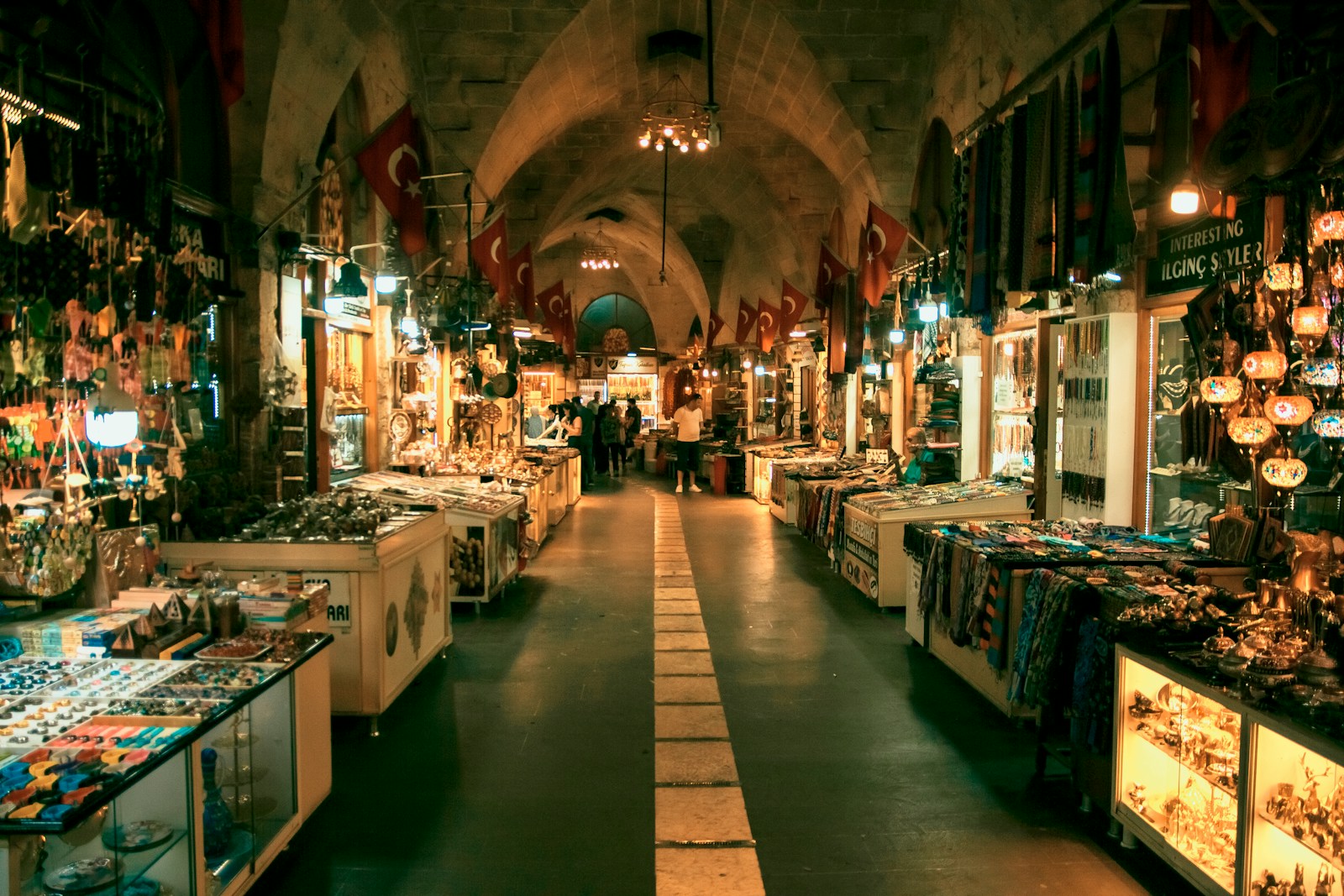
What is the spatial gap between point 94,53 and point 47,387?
1403mm

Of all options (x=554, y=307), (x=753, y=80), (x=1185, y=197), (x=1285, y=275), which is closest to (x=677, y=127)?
(x=753, y=80)

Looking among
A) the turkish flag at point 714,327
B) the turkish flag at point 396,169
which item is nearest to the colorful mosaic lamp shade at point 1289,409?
the turkish flag at point 396,169

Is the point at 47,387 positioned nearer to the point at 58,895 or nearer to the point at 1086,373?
the point at 58,895

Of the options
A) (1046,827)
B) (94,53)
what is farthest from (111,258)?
(1046,827)

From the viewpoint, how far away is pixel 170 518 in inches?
197

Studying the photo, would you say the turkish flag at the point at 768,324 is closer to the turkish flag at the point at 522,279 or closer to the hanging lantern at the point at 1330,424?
the turkish flag at the point at 522,279

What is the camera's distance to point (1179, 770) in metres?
3.39

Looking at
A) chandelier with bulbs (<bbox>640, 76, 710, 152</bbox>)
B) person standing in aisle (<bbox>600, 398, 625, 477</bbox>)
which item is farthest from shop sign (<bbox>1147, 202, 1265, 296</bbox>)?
person standing in aisle (<bbox>600, 398, 625, 477</bbox>)

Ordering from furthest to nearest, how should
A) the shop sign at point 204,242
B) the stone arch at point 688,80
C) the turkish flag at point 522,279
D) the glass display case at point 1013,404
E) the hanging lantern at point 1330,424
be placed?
the turkish flag at point 522,279 < the stone arch at point 688,80 < the glass display case at point 1013,404 < the shop sign at point 204,242 < the hanging lantern at point 1330,424

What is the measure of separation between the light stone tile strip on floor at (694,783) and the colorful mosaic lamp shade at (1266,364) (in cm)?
246

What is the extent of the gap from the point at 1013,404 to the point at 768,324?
802 centimetres

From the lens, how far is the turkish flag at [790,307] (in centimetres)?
1388

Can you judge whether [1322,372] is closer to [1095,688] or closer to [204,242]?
[1095,688]

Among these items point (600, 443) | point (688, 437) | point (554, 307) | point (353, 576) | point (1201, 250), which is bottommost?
point (353, 576)
